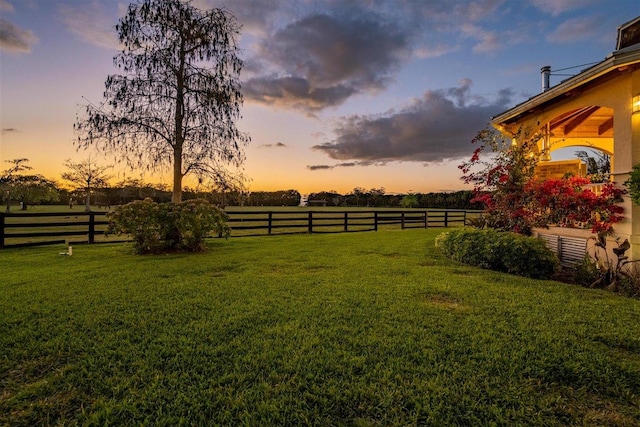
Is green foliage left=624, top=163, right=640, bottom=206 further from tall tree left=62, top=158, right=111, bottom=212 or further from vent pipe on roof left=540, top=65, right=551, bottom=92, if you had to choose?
tall tree left=62, top=158, right=111, bottom=212

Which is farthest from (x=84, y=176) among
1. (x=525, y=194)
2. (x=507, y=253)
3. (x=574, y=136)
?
(x=574, y=136)

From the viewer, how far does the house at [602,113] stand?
202 inches

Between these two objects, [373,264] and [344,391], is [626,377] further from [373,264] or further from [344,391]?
[373,264]

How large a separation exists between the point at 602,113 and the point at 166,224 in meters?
11.6

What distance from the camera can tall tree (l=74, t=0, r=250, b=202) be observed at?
8.99 meters

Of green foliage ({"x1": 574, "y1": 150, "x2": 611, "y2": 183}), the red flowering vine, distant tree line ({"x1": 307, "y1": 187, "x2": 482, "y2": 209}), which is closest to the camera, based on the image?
the red flowering vine

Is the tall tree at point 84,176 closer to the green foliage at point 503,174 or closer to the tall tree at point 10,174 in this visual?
the tall tree at point 10,174

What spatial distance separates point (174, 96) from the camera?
947 centimetres

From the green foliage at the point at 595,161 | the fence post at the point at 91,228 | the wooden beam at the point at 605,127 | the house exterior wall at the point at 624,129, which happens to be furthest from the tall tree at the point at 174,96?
the green foliage at the point at 595,161

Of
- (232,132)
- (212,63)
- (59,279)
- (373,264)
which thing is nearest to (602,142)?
(373,264)

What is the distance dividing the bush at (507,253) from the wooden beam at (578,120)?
15.3ft

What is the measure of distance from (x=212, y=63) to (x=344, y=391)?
1019 cm

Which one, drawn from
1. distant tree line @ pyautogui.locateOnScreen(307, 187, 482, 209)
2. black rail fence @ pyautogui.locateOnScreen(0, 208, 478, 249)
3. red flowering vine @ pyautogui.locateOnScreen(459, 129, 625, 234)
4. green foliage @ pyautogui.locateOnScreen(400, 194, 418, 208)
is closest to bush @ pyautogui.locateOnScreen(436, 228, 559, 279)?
red flowering vine @ pyautogui.locateOnScreen(459, 129, 625, 234)

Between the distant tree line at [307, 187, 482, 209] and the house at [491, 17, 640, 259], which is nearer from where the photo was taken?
the house at [491, 17, 640, 259]
